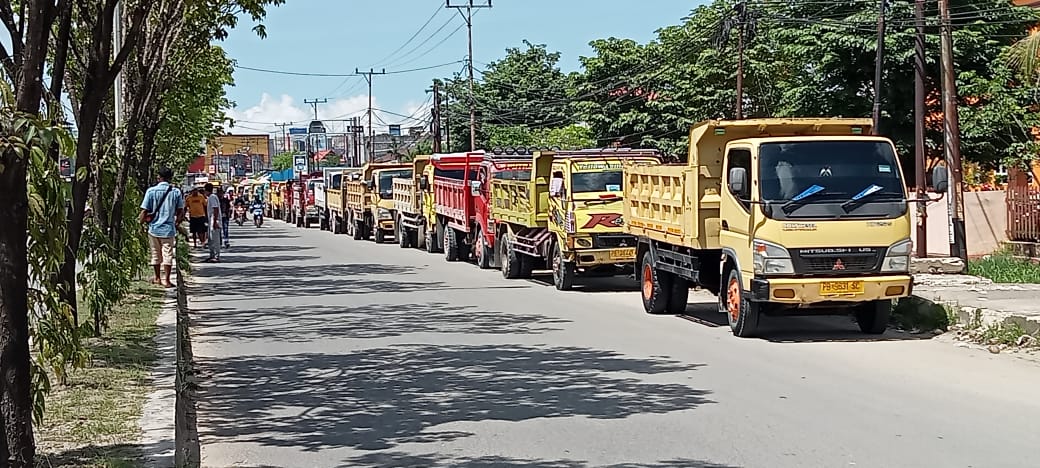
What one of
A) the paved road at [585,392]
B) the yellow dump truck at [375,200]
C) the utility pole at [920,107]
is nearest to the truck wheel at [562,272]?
the paved road at [585,392]

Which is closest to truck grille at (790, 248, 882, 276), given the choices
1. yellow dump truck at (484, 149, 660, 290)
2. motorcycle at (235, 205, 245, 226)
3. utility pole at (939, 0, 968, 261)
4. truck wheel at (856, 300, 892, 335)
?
truck wheel at (856, 300, 892, 335)

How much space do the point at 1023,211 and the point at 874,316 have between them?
9044 mm

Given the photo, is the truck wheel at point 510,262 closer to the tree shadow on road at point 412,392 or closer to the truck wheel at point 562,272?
the truck wheel at point 562,272

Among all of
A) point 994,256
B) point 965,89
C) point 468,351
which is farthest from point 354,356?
point 965,89

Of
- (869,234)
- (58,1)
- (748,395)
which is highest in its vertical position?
(58,1)

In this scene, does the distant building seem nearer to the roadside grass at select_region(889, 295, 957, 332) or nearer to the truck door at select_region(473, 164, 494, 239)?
the truck door at select_region(473, 164, 494, 239)

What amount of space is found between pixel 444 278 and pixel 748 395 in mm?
14114

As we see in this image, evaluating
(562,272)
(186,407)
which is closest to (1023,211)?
(562,272)

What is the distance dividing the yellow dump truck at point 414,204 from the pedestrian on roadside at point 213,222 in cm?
561

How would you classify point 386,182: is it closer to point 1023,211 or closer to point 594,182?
point 594,182

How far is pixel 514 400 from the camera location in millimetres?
10000

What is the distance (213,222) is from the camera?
29656mm

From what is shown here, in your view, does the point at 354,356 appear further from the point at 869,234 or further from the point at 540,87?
the point at 540,87

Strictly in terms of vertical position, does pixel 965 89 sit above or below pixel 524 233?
above
